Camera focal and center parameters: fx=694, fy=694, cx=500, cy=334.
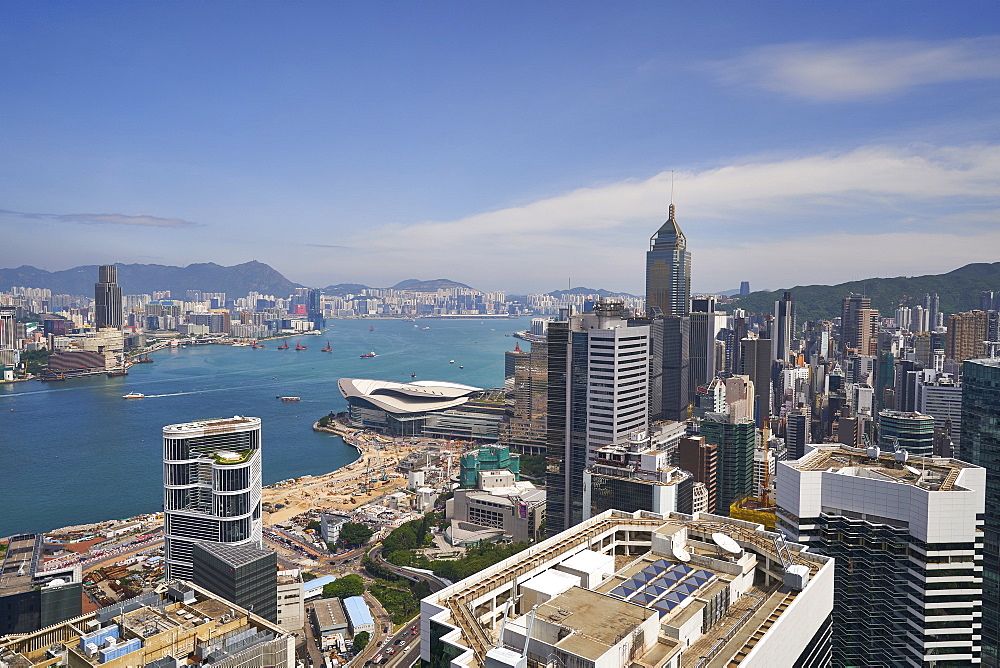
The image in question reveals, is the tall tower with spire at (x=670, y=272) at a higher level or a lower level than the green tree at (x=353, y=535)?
higher

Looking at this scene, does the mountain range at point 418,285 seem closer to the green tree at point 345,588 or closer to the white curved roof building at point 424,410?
the white curved roof building at point 424,410

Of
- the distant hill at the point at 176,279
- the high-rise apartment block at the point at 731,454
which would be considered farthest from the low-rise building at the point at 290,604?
the distant hill at the point at 176,279

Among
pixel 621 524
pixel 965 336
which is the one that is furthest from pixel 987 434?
pixel 965 336

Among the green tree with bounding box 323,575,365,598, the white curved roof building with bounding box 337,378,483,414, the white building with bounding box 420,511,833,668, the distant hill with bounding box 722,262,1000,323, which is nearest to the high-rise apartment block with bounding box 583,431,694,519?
the green tree with bounding box 323,575,365,598

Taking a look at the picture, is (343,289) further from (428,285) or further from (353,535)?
(353,535)

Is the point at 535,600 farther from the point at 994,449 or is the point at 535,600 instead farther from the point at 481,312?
the point at 481,312

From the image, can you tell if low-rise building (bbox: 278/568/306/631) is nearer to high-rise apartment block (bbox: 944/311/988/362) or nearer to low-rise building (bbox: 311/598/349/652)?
low-rise building (bbox: 311/598/349/652)

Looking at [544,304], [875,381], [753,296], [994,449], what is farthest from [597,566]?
[544,304]
